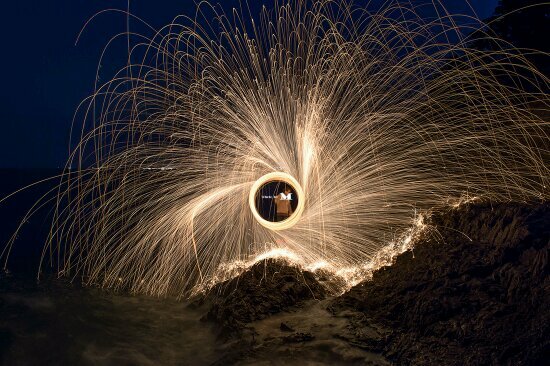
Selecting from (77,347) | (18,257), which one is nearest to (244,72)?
(77,347)

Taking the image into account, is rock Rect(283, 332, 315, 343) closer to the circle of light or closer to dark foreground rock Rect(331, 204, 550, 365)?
dark foreground rock Rect(331, 204, 550, 365)

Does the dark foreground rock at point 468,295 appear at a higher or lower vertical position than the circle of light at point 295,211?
lower

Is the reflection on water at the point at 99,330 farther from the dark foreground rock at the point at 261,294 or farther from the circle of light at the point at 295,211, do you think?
the circle of light at the point at 295,211

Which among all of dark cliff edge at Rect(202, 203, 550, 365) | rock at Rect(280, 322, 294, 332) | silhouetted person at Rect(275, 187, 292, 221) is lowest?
rock at Rect(280, 322, 294, 332)

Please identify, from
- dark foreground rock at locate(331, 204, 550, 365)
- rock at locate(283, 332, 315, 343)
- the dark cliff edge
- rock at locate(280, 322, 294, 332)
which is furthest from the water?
dark foreground rock at locate(331, 204, 550, 365)

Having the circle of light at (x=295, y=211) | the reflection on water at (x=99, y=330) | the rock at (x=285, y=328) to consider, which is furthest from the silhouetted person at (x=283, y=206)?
the rock at (x=285, y=328)

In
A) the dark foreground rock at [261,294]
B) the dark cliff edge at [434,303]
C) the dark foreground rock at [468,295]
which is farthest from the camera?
the dark foreground rock at [261,294]
